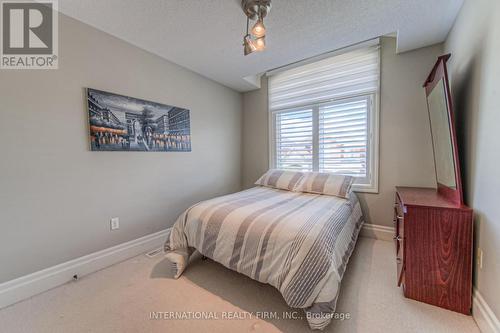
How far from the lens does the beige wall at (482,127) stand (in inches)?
44.9

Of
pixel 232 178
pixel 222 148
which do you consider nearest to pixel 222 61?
pixel 222 148

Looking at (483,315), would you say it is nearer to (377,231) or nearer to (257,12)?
(377,231)

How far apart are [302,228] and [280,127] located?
2330 mm

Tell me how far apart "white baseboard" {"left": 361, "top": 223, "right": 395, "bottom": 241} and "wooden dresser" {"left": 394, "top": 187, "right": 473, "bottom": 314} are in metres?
1.15

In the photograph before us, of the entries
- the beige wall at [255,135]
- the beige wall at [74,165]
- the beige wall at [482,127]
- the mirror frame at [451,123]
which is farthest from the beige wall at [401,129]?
the beige wall at [74,165]

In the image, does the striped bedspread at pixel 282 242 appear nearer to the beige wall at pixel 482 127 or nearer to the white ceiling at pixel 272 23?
the beige wall at pixel 482 127

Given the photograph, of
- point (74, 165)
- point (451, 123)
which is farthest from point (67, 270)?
point (451, 123)

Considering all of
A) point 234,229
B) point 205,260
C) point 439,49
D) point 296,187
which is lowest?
point 205,260

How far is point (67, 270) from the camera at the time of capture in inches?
70.5

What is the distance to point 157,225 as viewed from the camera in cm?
253

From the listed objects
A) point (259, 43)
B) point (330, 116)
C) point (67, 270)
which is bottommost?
point (67, 270)

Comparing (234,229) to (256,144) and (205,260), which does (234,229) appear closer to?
(205,260)

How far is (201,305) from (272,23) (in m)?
2.55

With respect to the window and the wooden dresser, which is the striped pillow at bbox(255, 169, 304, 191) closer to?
the window
